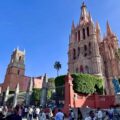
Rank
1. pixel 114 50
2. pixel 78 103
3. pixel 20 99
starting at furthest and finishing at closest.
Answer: pixel 114 50, pixel 20 99, pixel 78 103

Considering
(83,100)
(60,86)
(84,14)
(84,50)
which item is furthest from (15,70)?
(83,100)

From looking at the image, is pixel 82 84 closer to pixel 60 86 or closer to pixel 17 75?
pixel 60 86

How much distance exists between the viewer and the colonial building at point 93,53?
51.2 m

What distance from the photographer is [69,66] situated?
56.5 meters

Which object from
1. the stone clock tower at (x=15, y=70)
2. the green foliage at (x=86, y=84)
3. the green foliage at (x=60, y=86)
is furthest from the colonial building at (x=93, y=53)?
the stone clock tower at (x=15, y=70)

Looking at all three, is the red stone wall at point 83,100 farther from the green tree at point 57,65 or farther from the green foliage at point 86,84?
the green tree at point 57,65

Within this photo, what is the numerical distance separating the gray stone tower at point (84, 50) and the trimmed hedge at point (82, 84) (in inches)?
492

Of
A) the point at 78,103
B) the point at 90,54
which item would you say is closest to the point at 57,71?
the point at 90,54

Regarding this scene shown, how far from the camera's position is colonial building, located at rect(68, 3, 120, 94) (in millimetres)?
51250

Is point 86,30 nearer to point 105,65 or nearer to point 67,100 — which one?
point 105,65

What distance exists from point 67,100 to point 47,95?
31.9 feet

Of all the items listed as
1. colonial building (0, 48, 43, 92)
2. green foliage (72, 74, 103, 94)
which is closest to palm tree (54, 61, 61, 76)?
colonial building (0, 48, 43, 92)

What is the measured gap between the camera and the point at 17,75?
67.7m

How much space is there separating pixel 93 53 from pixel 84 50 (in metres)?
5.01
